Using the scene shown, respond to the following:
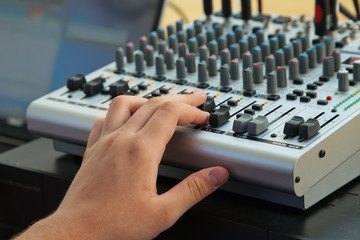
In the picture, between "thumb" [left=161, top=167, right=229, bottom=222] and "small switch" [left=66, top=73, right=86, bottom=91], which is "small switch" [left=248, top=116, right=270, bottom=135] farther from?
"small switch" [left=66, top=73, right=86, bottom=91]

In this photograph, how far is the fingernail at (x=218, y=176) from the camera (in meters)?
1.01

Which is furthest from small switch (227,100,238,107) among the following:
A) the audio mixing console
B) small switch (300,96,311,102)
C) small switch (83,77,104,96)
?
small switch (83,77,104,96)

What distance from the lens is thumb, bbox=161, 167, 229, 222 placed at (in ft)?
3.18

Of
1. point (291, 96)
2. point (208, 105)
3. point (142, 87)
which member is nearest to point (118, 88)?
point (142, 87)

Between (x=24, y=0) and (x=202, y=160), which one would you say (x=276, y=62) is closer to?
(x=202, y=160)

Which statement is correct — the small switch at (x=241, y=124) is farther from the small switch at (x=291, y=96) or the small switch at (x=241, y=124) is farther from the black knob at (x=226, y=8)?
the black knob at (x=226, y=8)

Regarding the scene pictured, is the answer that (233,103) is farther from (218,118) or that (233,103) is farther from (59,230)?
(59,230)

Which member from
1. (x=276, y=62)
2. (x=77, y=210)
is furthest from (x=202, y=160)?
(x=276, y=62)

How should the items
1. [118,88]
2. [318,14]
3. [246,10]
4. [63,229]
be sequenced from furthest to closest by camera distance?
[246,10] → [318,14] → [118,88] → [63,229]

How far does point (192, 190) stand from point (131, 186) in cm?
9

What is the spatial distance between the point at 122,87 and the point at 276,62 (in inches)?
11.0

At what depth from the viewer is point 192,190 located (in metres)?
0.99

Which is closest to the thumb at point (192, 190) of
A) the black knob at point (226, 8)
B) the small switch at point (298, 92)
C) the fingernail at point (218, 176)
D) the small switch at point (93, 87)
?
the fingernail at point (218, 176)

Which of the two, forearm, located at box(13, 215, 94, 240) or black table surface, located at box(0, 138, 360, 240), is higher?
forearm, located at box(13, 215, 94, 240)
